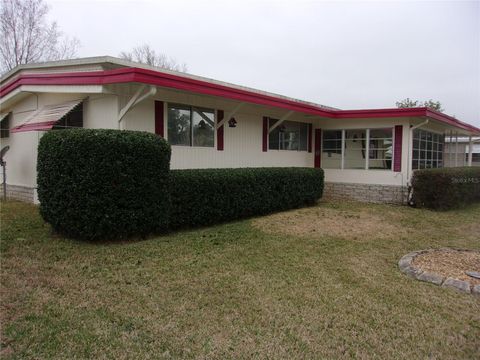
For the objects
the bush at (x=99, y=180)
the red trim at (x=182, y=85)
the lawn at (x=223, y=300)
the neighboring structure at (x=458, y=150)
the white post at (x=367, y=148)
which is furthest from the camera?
the neighboring structure at (x=458, y=150)

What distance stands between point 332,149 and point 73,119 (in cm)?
794

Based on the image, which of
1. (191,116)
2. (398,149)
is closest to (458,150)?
(398,149)

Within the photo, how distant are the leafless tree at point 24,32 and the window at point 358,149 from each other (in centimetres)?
1843

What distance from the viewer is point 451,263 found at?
4.96 metres

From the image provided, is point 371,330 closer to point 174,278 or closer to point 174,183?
point 174,278

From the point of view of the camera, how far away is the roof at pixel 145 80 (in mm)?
5945

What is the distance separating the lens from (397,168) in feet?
34.5

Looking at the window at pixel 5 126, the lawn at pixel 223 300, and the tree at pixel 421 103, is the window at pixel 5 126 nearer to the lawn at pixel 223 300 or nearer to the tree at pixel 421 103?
the lawn at pixel 223 300

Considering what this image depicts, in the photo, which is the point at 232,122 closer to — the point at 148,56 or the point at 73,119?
the point at 73,119

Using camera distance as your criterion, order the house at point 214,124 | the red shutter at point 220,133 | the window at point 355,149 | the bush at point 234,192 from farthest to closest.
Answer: the window at point 355,149, the red shutter at point 220,133, the house at point 214,124, the bush at point 234,192

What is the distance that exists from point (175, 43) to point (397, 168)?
22.5 metres

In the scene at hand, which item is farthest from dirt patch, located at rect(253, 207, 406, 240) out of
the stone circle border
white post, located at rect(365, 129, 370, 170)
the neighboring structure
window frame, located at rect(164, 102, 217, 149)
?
the neighboring structure

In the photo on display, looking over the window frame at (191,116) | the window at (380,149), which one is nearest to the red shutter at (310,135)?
the window at (380,149)

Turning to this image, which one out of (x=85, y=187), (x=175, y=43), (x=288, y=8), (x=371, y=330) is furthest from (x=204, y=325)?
(x=175, y=43)
